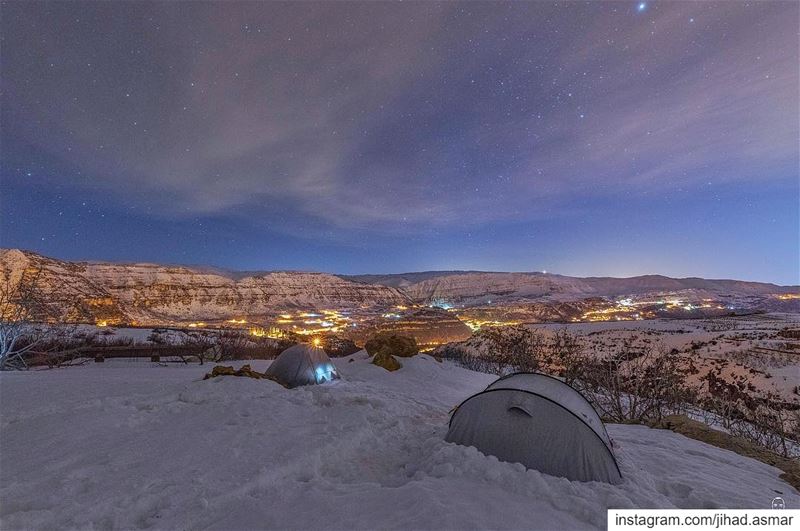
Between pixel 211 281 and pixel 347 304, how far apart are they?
36981 millimetres

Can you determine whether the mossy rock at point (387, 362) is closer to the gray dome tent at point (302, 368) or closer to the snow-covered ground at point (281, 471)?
the gray dome tent at point (302, 368)

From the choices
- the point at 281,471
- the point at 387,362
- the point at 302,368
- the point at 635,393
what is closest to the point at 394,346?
the point at 387,362

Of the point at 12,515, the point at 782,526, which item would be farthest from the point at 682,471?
the point at 12,515

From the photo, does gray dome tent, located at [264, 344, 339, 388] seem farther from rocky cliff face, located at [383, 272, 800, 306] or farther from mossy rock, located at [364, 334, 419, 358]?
rocky cliff face, located at [383, 272, 800, 306]

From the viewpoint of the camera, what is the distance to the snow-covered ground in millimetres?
4434

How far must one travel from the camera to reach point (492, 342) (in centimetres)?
3450

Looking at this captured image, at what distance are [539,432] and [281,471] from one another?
443 cm

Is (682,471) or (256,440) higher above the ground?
(256,440)

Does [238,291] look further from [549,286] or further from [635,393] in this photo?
[549,286]

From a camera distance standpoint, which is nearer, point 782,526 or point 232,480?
point 782,526

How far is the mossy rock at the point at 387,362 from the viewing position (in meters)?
19.5

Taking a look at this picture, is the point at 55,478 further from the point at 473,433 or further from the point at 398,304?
the point at 398,304

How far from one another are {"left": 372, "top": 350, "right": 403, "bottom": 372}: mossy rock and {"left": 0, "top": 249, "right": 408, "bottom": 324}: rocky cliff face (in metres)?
51.6

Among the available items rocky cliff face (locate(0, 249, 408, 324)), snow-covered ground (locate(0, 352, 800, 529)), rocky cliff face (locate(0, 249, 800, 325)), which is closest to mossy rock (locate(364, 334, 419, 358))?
snow-covered ground (locate(0, 352, 800, 529))
